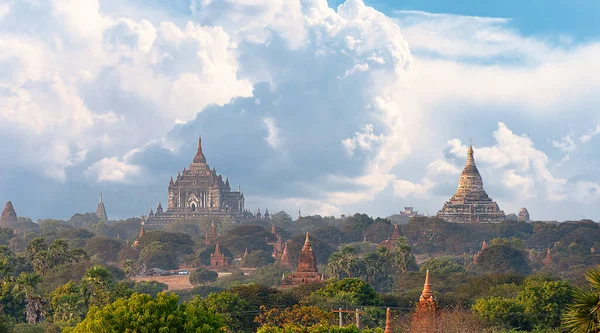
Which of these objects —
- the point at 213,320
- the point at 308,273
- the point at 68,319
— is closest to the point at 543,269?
the point at 308,273

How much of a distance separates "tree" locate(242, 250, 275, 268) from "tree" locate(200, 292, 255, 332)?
94.1m

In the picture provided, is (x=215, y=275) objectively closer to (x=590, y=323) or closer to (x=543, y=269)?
(x=543, y=269)

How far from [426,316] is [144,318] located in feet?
79.0

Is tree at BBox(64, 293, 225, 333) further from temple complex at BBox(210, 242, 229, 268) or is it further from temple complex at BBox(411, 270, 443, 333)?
temple complex at BBox(210, 242, 229, 268)

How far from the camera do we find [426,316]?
2817 inches

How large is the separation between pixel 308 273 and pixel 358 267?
23.1 feet

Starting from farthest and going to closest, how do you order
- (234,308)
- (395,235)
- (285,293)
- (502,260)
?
(395,235) < (502,260) < (285,293) < (234,308)

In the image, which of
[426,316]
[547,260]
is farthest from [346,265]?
[426,316]

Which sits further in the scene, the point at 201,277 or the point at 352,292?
the point at 201,277

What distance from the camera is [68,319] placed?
262 feet

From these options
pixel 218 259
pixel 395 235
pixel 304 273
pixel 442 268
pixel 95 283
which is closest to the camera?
pixel 95 283

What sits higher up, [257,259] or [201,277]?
[257,259]

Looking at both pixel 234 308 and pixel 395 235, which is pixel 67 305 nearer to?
pixel 234 308

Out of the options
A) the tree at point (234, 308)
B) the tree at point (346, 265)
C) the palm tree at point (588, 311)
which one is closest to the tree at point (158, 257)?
the tree at point (346, 265)
